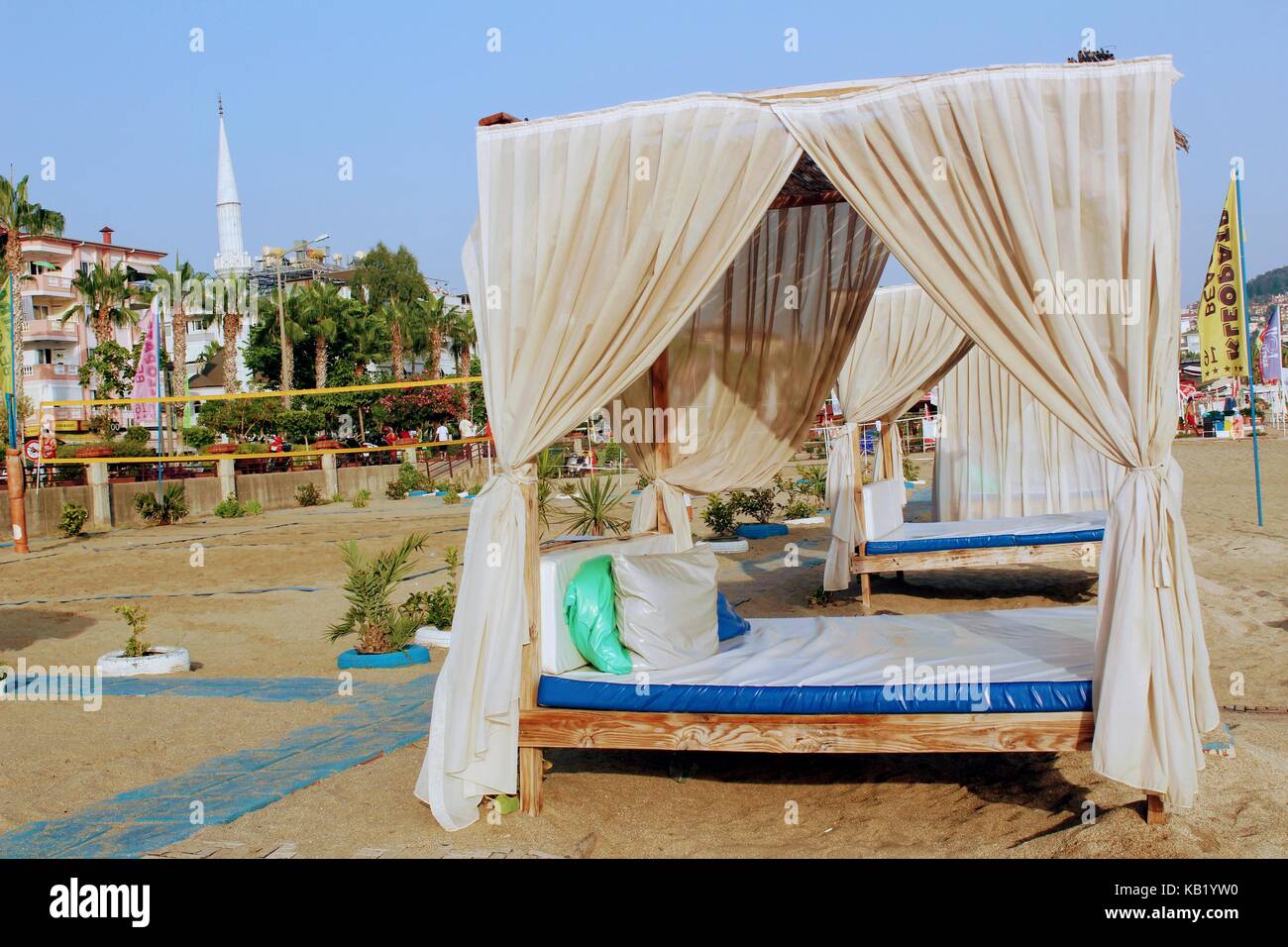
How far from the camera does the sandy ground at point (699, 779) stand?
419cm

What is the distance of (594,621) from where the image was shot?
5035 mm

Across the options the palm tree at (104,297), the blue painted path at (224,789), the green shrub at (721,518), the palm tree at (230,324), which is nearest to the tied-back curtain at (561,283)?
the blue painted path at (224,789)

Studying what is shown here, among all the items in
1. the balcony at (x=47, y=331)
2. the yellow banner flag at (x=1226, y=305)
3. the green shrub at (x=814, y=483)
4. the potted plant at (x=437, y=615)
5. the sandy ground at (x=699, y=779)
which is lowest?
the sandy ground at (x=699, y=779)

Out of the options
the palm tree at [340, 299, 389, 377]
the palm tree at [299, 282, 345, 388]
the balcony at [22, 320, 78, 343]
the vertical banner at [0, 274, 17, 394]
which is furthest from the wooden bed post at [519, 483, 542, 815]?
the balcony at [22, 320, 78, 343]

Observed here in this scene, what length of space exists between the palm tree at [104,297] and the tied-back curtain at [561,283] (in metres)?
36.5

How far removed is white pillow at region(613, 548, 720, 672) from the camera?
5.01 metres

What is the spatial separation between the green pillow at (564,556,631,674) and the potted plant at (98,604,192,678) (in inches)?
162

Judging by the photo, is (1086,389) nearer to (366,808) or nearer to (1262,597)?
(366,808)

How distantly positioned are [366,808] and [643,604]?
145 cm

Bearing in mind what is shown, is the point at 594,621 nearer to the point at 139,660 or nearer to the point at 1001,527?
the point at 139,660

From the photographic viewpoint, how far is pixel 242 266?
73.2 metres

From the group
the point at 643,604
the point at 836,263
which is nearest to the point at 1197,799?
the point at 643,604

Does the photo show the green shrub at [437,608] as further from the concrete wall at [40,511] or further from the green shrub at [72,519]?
the concrete wall at [40,511]

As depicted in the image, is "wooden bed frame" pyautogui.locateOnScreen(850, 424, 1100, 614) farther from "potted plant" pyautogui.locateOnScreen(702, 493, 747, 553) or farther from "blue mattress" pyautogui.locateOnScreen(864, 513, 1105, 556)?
"potted plant" pyautogui.locateOnScreen(702, 493, 747, 553)
